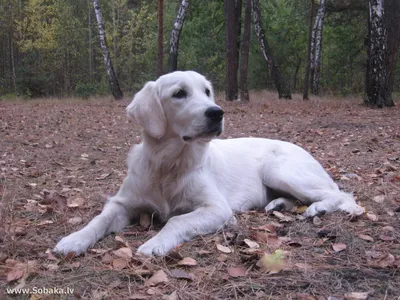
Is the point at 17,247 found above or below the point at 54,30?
below

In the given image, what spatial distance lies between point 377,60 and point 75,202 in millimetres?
11738

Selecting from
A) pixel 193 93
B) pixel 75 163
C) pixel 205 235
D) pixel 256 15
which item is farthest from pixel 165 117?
pixel 256 15

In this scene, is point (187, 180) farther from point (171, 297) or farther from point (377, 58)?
point (377, 58)

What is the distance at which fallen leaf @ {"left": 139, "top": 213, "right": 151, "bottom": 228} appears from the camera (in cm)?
332

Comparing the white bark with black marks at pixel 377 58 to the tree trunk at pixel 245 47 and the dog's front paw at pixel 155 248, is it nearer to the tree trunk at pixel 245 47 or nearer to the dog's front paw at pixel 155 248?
the tree trunk at pixel 245 47

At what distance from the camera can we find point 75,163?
623 centimetres

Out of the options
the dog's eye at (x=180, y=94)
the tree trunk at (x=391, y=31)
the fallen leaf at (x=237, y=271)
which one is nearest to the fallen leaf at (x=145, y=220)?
the dog's eye at (x=180, y=94)

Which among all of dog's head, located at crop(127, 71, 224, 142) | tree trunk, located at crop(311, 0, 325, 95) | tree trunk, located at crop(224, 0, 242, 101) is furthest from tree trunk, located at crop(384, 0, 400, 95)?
dog's head, located at crop(127, 71, 224, 142)

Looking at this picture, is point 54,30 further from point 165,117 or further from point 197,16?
point 165,117

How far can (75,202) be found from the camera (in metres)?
3.95

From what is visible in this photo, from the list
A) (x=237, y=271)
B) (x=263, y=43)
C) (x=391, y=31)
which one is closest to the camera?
(x=237, y=271)

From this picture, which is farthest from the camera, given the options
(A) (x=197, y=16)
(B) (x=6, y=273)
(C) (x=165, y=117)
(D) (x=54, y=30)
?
(D) (x=54, y=30)

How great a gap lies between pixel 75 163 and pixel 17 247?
12.0ft

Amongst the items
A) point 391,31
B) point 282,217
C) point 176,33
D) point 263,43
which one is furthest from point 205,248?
point 263,43
